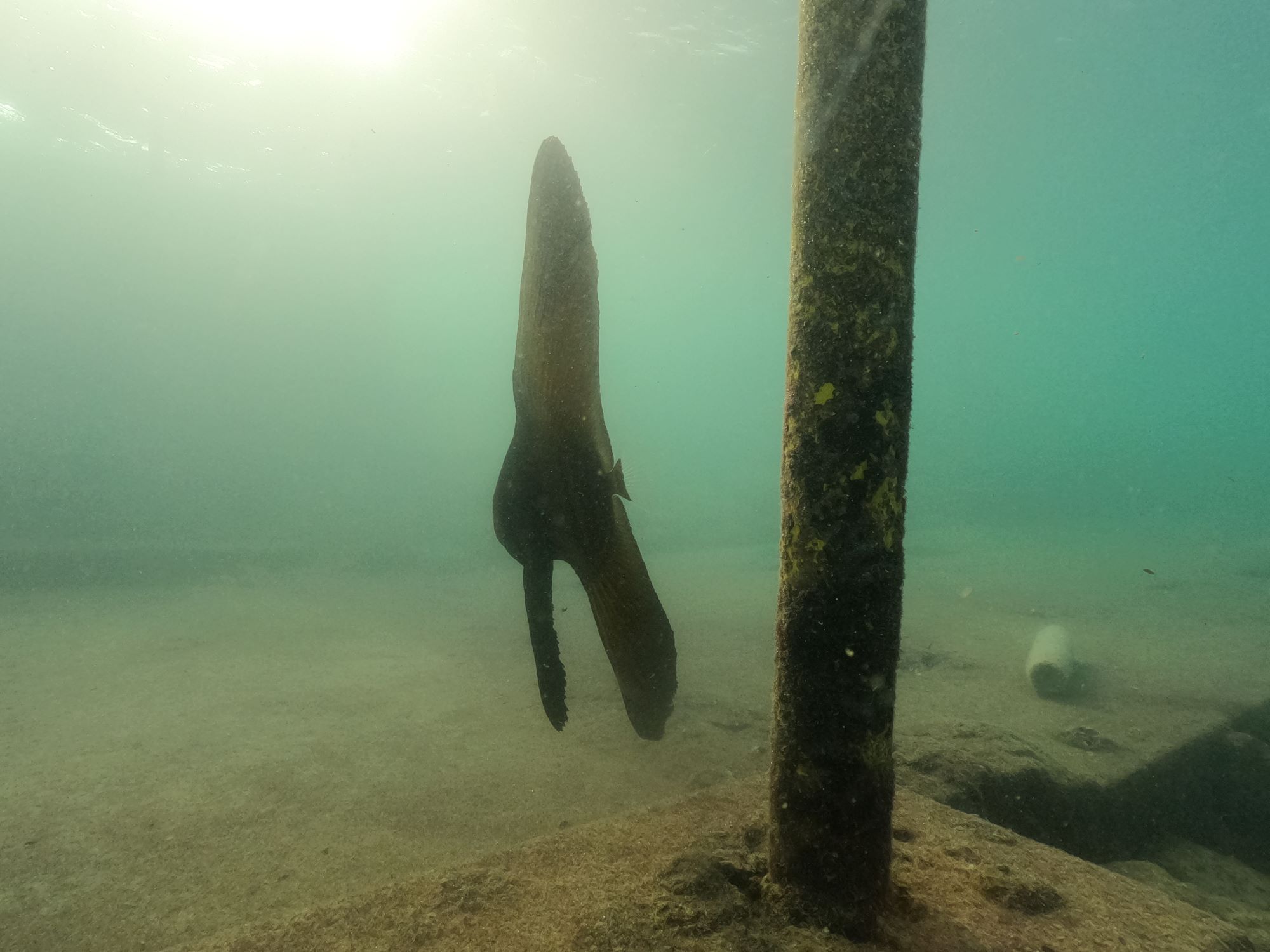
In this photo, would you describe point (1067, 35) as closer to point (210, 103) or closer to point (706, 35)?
point (706, 35)

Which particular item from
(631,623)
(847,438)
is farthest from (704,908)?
(847,438)

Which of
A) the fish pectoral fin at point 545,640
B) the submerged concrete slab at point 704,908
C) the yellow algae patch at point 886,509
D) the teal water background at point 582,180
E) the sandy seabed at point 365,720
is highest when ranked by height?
the teal water background at point 582,180

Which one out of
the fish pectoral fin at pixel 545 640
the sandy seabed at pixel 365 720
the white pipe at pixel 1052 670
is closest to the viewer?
the fish pectoral fin at pixel 545 640

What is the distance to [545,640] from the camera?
254 centimetres

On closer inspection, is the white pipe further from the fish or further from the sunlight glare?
the sunlight glare

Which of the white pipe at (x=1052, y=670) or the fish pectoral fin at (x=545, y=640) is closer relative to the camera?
the fish pectoral fin at (x=545, y=640)

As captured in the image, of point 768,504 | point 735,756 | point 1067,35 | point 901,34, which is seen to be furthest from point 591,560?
point 768,504

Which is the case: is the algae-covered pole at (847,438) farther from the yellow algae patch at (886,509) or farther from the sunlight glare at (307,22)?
the sunlight glare at (307,22)

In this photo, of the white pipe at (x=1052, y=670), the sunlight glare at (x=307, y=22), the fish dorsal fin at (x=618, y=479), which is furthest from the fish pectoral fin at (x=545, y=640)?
the sunlight glare at (x=307, y=22)

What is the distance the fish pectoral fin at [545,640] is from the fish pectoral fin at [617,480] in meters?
0.39

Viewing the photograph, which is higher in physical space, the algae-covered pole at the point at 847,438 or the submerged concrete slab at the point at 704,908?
the algae-covered pole at the point at 847,438

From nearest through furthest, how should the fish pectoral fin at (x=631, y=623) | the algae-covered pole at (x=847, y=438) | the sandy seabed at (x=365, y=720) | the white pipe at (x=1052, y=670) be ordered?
the algae-covered pole at (x=847, y=438), the fish pectoral fin at (x=631, y=623), the sandy seabed at (x=365, y=720), the white pipe at (x=1052, y=670)

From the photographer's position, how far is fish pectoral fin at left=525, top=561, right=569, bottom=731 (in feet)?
8.11

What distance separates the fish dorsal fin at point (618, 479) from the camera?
2311 millimetres
